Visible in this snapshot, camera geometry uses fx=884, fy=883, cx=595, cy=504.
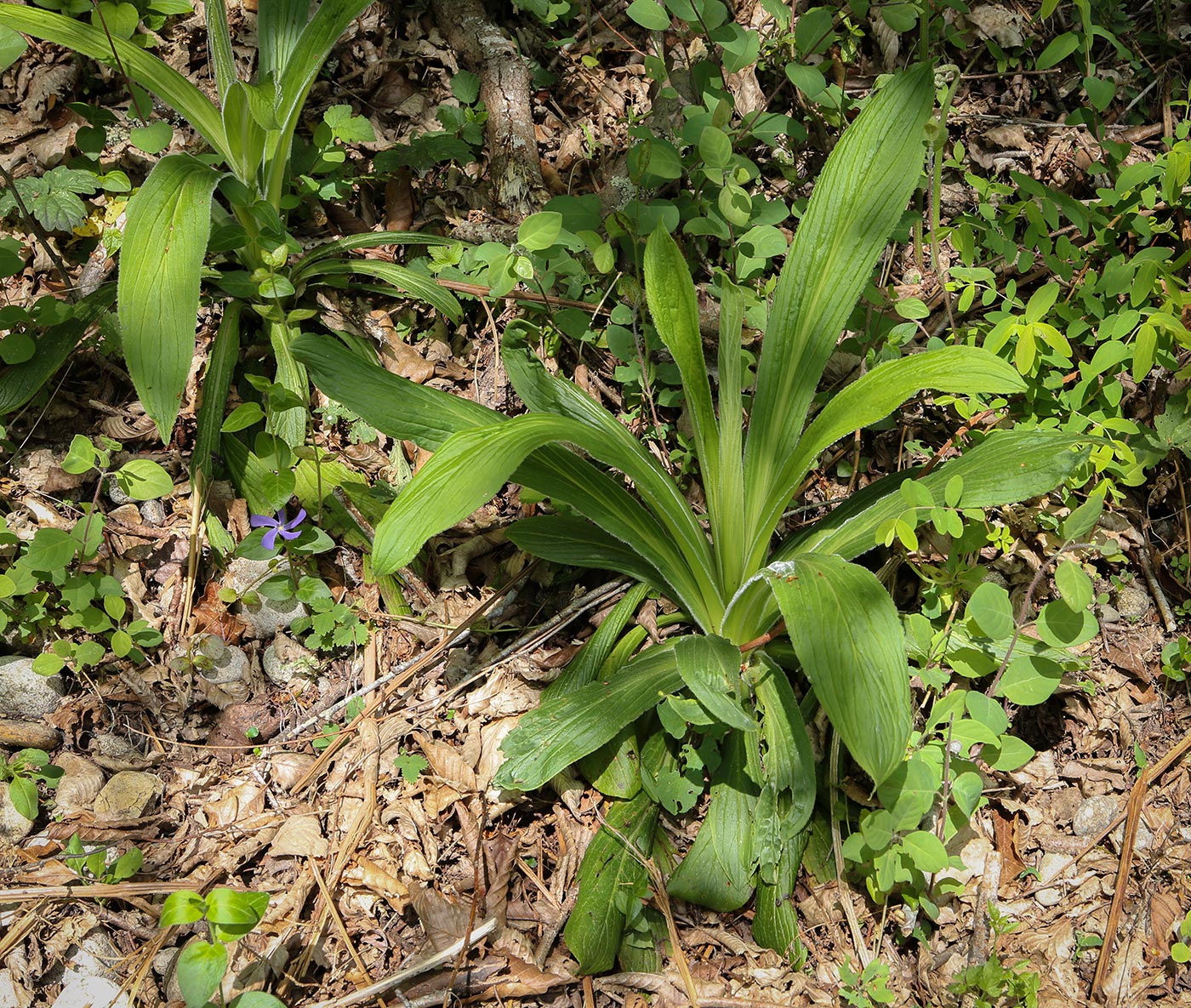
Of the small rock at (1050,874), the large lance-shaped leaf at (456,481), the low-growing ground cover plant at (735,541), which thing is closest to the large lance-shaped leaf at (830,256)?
the low-growing ground cover plant at (735,541)

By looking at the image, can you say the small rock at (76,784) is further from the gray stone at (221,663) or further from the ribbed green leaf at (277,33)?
the ribbed green leaf at (277,33)

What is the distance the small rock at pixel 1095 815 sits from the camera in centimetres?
184

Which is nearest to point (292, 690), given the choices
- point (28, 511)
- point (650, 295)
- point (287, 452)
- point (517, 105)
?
point (287, 452)

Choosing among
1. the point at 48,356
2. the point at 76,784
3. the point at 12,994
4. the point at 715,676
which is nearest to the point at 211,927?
the point at 12,994

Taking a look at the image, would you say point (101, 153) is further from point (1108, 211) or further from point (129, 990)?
point (1108, 211)

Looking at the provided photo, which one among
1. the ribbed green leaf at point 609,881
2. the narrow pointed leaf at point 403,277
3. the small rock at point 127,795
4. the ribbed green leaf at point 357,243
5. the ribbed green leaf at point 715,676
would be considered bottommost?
the ribbed green leaf at point 609,881

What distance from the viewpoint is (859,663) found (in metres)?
1.38

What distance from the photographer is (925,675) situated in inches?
67.5

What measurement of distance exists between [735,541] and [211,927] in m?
Answer: 1.13

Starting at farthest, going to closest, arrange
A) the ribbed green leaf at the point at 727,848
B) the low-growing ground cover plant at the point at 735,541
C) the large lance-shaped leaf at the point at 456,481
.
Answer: the ribbed green leaf at the point at 727,848
the low-growing ground cover plant at the point at 735,541
the large lance-shaped leaf at the point at 456,481

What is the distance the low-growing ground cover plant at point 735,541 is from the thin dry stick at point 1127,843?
1.96ft

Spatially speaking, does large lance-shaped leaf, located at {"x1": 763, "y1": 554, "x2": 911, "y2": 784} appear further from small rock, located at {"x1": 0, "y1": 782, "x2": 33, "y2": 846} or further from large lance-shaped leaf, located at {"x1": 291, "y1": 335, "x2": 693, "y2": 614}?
small rock, located at {"x1": 0, "y1": 782, "x2": 33, "y2": 846}

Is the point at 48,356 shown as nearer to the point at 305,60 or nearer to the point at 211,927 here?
the point at 305,60

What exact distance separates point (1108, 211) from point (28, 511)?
2803mm
